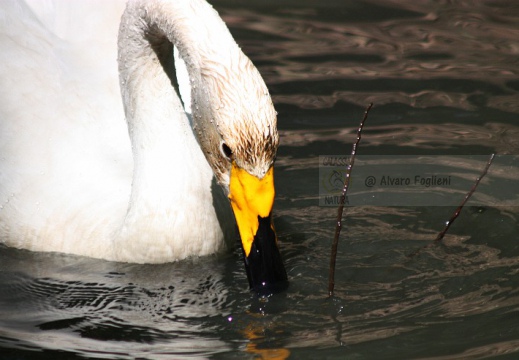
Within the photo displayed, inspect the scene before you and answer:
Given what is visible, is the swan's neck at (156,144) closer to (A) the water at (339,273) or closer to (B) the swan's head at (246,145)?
(A) the water at (339,273)

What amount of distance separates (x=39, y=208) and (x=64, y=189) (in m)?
0.17

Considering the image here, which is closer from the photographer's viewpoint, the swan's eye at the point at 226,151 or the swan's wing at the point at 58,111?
the swan's eye at the point at 226,151

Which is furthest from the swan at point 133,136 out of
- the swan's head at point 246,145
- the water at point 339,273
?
the water at point 339,273

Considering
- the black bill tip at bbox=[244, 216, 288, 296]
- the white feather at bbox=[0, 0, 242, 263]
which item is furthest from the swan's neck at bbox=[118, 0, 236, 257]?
the black bill tip at bbox=[244, 216, 288, 296]

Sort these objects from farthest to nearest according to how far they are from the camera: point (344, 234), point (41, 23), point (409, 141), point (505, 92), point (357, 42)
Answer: point (357, 42)
point (505, 92)
point (409, 141)
point (41, 23)
point (344, 234)

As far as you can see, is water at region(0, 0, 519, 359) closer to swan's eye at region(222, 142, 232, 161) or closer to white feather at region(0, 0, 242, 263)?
white feather at region(0, 0, 242, 263)

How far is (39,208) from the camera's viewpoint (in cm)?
Answer: 607

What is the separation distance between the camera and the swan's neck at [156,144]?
227 inches

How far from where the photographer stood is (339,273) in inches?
223

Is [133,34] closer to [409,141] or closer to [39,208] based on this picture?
[39,208]

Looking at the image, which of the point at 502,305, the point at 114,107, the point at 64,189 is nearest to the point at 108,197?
the point at 64,189

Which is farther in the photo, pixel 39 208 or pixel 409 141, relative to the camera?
pixel 409 141

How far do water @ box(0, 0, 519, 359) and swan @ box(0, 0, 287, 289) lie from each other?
0.19 metres

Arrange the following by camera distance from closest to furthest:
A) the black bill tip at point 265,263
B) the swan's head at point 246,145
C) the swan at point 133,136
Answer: the swan's head at point 246,145, the swan at point 133,136, the black bill tip at point 265,263
